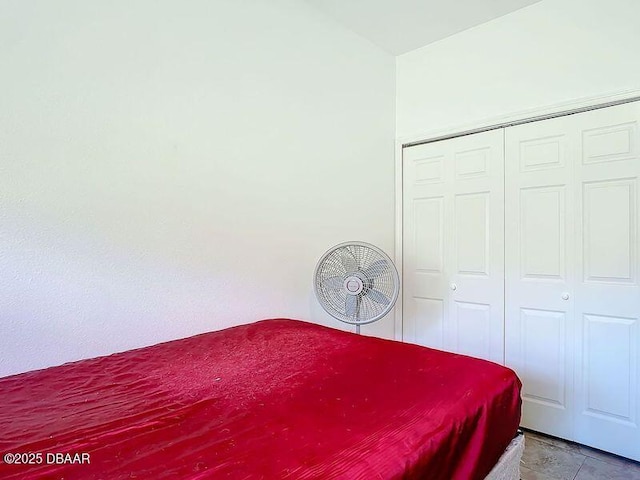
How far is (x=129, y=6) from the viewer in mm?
1605

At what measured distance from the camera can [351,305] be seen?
6.71 feet

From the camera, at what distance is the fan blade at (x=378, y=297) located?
6.54ft

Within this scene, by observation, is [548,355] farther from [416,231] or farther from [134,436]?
[134,436]

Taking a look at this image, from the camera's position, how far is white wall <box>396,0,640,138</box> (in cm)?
210

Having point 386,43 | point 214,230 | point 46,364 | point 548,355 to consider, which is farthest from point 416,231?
point 46,364

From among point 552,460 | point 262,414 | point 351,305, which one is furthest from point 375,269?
point 552,460

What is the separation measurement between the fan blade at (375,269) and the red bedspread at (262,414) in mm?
532

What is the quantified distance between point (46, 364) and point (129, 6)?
1.43m

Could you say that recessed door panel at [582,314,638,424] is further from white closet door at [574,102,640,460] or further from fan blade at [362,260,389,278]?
fan blade at [362,260,389,278]

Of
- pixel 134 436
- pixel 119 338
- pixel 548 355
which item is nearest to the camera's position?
pixel 134 436

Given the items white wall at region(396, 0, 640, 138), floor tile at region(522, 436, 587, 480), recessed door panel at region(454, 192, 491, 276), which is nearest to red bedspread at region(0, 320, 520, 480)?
floor tile at region(522, 436, 587, 480)

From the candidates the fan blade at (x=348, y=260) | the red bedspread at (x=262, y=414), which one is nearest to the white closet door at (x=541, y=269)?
the fan blade at (x=348, y=260)

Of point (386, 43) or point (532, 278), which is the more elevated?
point (386, 43)

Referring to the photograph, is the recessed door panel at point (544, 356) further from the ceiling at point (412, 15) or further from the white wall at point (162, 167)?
the ceiling at point (412, 15)
